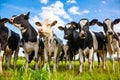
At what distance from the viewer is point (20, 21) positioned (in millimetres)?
14203

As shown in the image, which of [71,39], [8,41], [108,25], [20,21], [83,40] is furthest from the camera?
[71,39]

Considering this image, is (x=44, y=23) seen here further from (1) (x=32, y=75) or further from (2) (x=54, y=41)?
(1) (x=32, y=75)

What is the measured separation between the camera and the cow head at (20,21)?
45.8 ft

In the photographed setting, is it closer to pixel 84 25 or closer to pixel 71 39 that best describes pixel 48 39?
pixel 84 25

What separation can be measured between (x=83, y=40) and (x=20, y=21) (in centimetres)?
328

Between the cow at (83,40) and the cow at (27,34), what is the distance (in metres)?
1.71

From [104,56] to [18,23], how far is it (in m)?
5.26

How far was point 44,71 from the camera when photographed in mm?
3164

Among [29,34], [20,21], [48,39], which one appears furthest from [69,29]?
[20,21]

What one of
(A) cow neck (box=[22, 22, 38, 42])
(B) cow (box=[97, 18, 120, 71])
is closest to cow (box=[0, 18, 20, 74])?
(A) cow neck (box=[22, 22, 38, 42])

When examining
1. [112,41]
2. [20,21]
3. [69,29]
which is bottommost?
[112,41]

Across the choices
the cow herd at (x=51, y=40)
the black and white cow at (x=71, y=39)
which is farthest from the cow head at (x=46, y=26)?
the black and white cow at (x=71, y=39)

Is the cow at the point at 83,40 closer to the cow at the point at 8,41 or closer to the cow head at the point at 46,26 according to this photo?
the cow head at the point at 46,26

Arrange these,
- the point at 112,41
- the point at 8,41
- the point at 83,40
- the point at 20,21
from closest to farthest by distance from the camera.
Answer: the point at 83,40 → the point at 20,21 → the point at 8,41 → the point at 112,41
